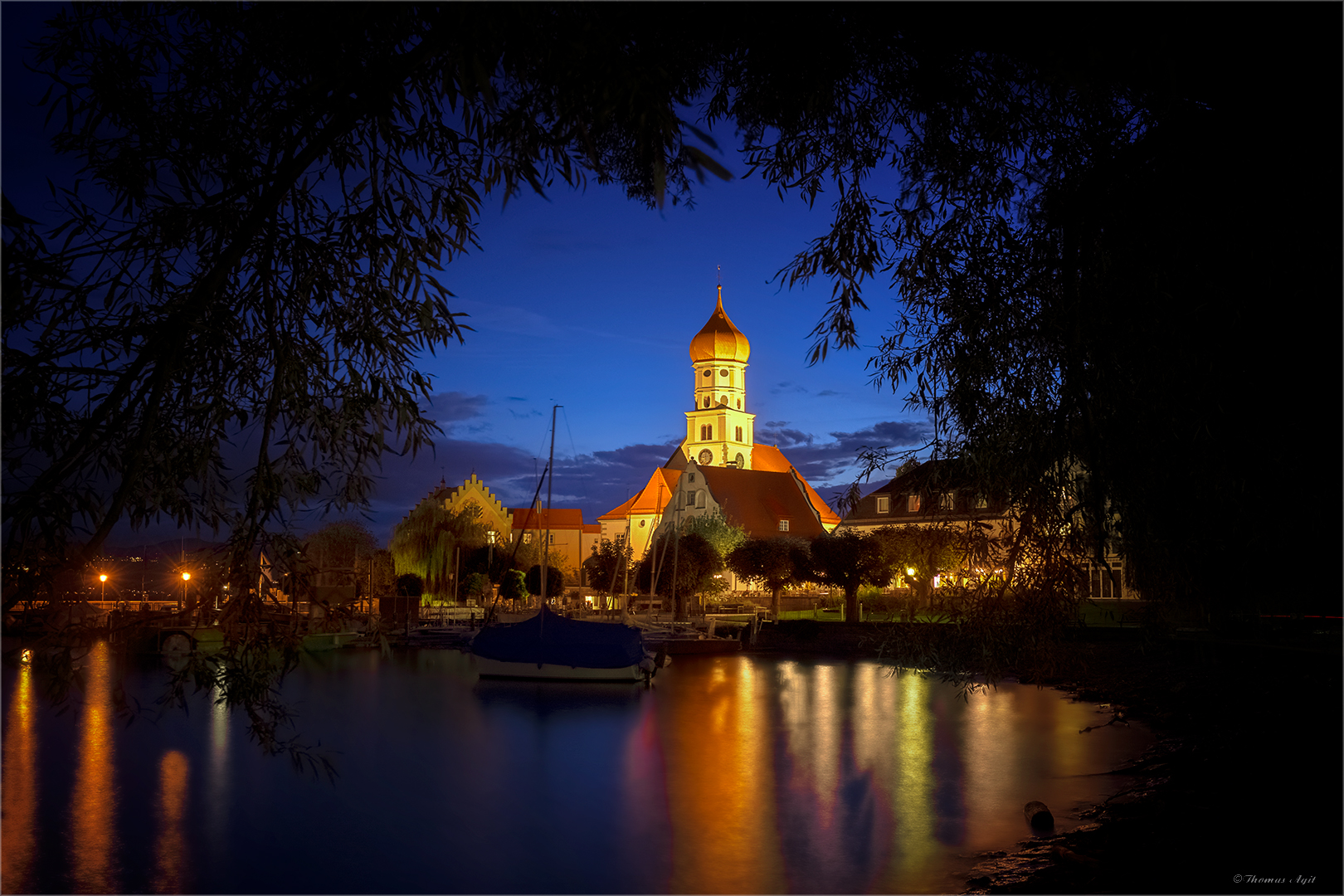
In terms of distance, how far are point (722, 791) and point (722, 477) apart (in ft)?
183

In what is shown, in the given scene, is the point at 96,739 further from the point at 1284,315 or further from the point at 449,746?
the point at 1284,315

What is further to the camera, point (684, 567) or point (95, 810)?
point (684, 567)

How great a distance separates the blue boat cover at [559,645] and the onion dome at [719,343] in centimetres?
7185

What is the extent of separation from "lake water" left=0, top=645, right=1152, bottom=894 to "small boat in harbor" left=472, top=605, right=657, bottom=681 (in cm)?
70

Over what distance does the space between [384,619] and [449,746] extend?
20846 mm

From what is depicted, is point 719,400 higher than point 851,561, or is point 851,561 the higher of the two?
point 719,400

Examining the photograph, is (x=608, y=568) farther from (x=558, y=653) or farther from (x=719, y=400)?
(x=719, y=400)

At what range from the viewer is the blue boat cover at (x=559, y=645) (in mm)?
35125

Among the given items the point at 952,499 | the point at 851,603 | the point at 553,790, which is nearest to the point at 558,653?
the point at 553,790

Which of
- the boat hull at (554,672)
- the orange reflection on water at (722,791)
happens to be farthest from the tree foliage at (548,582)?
the boat hull at (554,672)

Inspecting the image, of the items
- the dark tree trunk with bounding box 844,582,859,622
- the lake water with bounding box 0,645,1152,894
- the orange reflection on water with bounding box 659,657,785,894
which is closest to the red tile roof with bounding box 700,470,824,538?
the dark tree trunk with bounding box 844,582,859,622

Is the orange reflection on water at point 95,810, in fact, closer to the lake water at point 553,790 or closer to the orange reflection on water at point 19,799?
the lake water at point 553,790

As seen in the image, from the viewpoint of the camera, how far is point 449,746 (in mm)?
28109

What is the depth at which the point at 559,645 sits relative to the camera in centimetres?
3534
